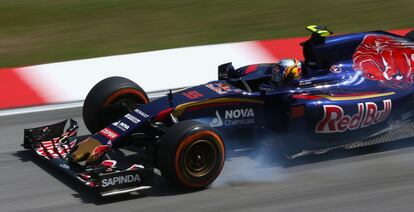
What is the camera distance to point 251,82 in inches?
325

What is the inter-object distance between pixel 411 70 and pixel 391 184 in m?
1.79

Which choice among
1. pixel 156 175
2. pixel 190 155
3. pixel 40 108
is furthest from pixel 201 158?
pixel 40 108

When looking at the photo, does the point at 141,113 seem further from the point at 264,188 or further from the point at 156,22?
the point at 156,22

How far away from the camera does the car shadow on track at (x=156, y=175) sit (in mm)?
6766

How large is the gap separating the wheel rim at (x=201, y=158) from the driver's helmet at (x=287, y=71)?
1.47 metres

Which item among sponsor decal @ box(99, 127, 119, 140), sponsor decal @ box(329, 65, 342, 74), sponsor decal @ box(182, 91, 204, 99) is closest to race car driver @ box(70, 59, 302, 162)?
sponsor decal @ box(99, 127, 119, 140)

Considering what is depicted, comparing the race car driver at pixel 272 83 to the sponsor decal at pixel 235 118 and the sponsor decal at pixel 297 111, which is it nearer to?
the sponsor decal at pixel 297 111

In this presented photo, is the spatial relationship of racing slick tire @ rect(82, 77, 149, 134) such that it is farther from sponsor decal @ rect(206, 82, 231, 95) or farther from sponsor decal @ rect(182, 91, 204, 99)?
sponsor decal @ rect(206, 82, 231, 95)

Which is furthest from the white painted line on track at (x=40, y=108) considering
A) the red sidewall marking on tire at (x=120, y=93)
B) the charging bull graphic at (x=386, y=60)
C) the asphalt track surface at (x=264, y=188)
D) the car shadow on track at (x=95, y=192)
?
the charging bull graphic at (x=386, y=60)

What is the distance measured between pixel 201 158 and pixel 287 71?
5.18 ft

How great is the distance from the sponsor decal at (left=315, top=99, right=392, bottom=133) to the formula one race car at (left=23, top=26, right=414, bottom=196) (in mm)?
11

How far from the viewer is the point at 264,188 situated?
23.0ft

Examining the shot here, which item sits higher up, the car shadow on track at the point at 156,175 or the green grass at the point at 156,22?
the green grass at the point at 156,22

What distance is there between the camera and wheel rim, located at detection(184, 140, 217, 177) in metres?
6.80
